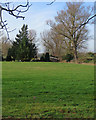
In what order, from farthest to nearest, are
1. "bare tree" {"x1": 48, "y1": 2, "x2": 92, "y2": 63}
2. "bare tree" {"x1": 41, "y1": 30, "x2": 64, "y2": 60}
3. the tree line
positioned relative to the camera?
1. "bare tree" {"x1": 41, "y1": 30, "x2": 64, "y2": 60}
2. the tree line
3. "bare tree" {"x1": 48, "y1": 2, "x2": 92, "y2": 63}

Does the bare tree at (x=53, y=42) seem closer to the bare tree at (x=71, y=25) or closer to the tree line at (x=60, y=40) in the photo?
the tree line at (x=60, y=40)

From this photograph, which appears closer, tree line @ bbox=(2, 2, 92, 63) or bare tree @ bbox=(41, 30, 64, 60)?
tree line @ bbox=(2, 2, 92, 63)

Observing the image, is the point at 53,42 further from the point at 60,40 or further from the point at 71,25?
the point at 71,25

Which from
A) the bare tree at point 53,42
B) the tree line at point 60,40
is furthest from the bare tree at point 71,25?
the bare tree at point 53,42

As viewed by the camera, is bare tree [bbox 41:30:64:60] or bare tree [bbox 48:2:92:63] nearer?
bare tree [bbox 48:2:92:63]

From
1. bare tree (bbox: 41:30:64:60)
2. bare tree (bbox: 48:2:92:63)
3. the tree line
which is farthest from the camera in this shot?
bare tree (bbox: 41:30:64:60)

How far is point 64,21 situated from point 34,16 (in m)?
19.3

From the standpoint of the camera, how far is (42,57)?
3212 cm

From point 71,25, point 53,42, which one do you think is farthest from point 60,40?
point 71,25

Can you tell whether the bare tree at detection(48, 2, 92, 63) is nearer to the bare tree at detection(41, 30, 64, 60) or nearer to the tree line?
the tree line

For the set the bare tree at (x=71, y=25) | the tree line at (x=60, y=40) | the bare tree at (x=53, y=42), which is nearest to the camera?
the bare tree at (x=71, y=25)

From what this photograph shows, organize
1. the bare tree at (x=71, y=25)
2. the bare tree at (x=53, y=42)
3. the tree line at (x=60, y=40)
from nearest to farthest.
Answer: the bare tree at (x=71, y=25), the tree line at (x=60, y=40), the bare tree at (x=53, y=42)

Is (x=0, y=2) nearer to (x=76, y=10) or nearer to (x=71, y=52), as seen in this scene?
(x=76, y=10)

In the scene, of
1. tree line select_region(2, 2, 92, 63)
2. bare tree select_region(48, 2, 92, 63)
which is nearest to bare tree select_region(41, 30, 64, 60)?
tree line select_region(2, 2, 92, 63)
